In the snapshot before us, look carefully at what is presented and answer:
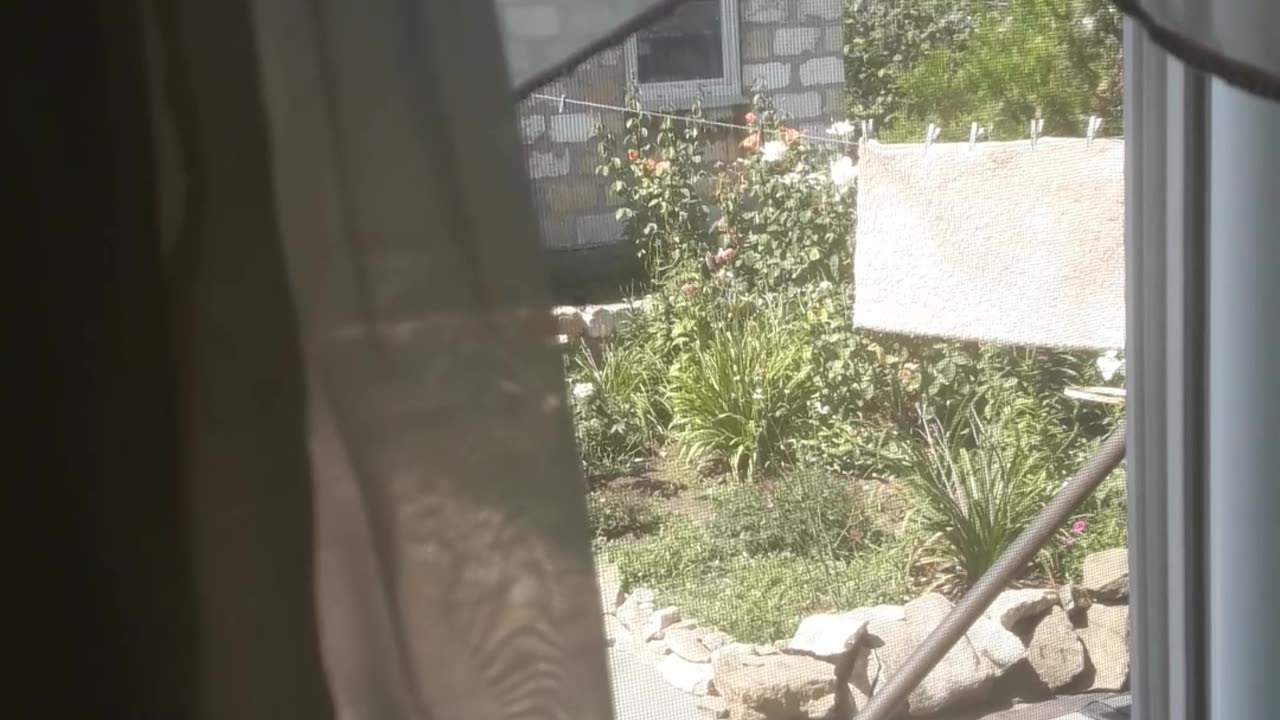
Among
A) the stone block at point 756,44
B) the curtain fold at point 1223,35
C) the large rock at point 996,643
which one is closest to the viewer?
the curtain fold at point 1223,35

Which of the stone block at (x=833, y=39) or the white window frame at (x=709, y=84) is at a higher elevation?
the stone block at (x=833, y=39)

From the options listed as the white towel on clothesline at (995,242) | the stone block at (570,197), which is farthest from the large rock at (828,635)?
the stone block at (570,197)

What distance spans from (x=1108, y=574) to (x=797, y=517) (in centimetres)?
29

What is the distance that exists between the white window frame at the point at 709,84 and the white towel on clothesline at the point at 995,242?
0.36ft

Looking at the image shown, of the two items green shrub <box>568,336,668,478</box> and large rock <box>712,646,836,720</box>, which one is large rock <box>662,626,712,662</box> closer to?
large rock <box>712,646,836,720</box>

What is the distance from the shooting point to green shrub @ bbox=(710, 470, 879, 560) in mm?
763

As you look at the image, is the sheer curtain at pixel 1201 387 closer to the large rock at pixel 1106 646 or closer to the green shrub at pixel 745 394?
the large rock at pixel 1106 646

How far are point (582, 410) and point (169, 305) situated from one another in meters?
0.29

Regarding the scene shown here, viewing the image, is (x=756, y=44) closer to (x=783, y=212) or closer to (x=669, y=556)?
(x=783, y=212)

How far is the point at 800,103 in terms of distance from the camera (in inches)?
29.7

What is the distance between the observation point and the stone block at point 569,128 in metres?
0.70

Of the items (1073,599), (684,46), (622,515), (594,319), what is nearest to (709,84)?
(684,46)

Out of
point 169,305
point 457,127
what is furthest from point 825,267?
point 169,305

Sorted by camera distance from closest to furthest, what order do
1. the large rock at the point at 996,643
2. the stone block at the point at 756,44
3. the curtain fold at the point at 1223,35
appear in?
the curtain fold at the point at 1223,35, the stone block at the point at 756,44, the large rock at the point at 996,643
